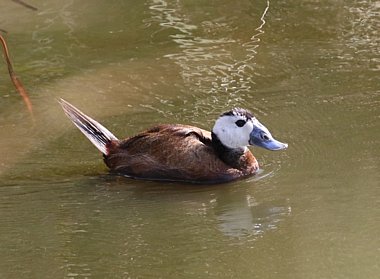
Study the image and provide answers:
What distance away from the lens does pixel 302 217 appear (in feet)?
19.4

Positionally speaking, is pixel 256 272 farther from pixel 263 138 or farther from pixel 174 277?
pixel 263 138

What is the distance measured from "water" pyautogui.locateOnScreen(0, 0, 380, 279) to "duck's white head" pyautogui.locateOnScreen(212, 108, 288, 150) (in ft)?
0.76

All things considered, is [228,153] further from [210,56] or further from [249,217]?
[210,56]

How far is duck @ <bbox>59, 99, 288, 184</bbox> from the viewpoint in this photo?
6684 mm

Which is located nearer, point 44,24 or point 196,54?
point 196,54

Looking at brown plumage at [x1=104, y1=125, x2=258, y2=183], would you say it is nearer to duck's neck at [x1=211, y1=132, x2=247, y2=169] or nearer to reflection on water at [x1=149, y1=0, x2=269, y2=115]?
duck's neck at [x1=211, y1=132, x2=247, y2=169]

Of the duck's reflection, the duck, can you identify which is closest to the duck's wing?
the duck

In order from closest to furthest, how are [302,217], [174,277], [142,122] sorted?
[174,277]
[302,217]
[142,122]

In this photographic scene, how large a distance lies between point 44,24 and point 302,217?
471cm

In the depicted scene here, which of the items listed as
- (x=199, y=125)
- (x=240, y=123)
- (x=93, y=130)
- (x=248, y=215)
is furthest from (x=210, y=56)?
(x=248, y=215)

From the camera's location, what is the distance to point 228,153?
22.3ft

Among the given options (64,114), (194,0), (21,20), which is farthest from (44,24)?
(64,114)

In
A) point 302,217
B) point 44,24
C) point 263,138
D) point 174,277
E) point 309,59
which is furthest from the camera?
point 44,24

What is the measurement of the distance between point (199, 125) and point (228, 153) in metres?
0.70
